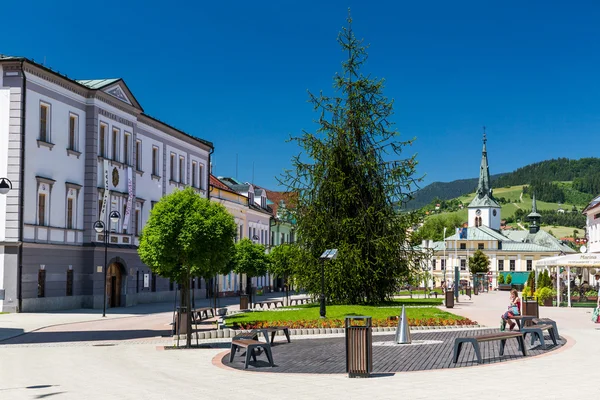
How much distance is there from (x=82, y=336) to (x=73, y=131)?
62.2ft

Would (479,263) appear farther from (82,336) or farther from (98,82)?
(82,336)

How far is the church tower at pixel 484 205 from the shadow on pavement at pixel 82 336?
139 metres

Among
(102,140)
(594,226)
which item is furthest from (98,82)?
(594,226)

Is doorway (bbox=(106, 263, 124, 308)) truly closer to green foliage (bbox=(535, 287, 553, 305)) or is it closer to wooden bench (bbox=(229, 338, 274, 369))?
green foliage (bbox=(535, 287, 553, 305))

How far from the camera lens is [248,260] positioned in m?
49.4

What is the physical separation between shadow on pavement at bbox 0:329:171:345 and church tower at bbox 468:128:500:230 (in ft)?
457

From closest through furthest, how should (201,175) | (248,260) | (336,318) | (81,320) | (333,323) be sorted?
(333,323) → (336,318) → (81,320) → (248,260) → (201,175)

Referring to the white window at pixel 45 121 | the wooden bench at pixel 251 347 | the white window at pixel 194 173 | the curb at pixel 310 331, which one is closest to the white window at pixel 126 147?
the white window at pixel 45 121

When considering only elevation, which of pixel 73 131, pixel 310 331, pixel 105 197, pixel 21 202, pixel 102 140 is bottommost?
pixel 310 331

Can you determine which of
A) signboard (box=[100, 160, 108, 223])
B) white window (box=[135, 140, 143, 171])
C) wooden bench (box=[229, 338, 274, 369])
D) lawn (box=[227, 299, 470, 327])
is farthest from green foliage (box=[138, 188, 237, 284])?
white window (box=[135, 140, 143, 171])

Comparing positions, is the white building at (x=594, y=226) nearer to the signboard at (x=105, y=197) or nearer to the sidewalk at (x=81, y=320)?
the sidewalk at (x=81, y=320)

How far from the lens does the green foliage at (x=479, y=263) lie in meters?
125

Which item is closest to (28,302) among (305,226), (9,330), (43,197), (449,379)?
(43,197)

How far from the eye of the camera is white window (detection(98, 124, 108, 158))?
140 feet
